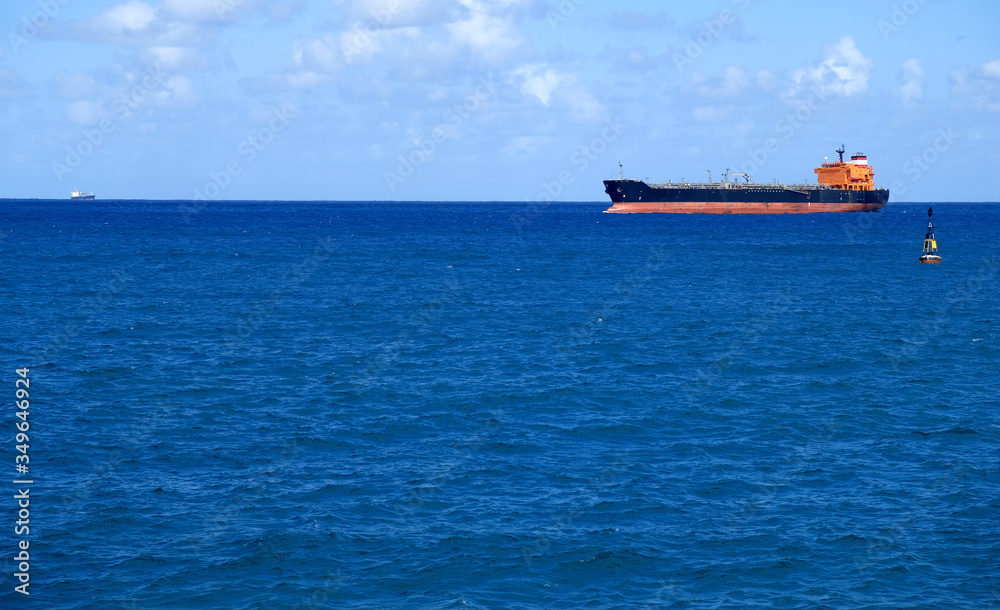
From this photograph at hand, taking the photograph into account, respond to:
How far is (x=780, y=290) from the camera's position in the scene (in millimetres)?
71188

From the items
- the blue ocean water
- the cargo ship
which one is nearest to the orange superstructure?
the cargo ship

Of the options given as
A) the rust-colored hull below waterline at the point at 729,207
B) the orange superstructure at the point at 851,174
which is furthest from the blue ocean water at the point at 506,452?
the orange superstructure at the point at 851,174

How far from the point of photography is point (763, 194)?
174 m

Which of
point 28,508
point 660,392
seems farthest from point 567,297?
point 28,508

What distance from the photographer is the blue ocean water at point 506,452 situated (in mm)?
20047

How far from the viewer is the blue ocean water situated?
20.0m

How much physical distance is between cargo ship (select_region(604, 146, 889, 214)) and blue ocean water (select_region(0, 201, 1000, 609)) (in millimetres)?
111236

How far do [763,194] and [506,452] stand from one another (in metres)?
157

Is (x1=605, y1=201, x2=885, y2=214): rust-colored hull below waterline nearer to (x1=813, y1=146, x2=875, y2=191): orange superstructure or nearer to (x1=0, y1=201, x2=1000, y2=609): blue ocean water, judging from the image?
(x1=813, y1=146, x2=875, y2=191): orange superstructure

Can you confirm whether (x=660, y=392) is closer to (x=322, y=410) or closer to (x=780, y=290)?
(x=322, y=410)

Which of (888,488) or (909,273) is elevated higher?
(909,273)

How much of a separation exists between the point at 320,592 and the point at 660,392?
20.3 m

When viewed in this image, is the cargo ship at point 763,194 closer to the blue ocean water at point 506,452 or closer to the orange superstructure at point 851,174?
the orange superstructure at point 851,174

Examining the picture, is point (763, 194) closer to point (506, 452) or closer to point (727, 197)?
point (727, 197)
